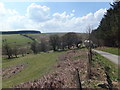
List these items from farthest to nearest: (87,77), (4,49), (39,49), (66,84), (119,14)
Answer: (39,49)
(4,49)
(119,14)
(87,77)
(66,84)

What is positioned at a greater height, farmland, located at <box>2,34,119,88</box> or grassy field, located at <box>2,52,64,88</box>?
farmland, located at <box>2,34,119,88</box>

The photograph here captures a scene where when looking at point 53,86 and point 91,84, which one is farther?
point 91,84

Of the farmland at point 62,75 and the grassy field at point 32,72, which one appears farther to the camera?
the grassy field at point 32,72

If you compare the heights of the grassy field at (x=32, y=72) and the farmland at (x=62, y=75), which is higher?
the farmland at (x=62, y=75)

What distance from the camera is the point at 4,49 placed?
3300 inches

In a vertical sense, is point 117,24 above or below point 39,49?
above

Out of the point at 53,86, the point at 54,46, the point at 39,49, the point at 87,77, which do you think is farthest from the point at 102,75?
the point at 39,49

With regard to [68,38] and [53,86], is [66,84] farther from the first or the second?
[68,38]

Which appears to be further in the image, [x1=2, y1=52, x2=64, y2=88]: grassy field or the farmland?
[x1=2, y1=52, x2=64, y2=88]: grassy field

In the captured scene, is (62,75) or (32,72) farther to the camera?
(32,72)

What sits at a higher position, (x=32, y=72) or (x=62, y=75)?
(x=62, y=75)

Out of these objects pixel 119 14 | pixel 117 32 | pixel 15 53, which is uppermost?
pixel 119 14

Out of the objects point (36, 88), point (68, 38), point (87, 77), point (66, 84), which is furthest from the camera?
point (68, 38)

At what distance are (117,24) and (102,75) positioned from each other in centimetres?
2794
